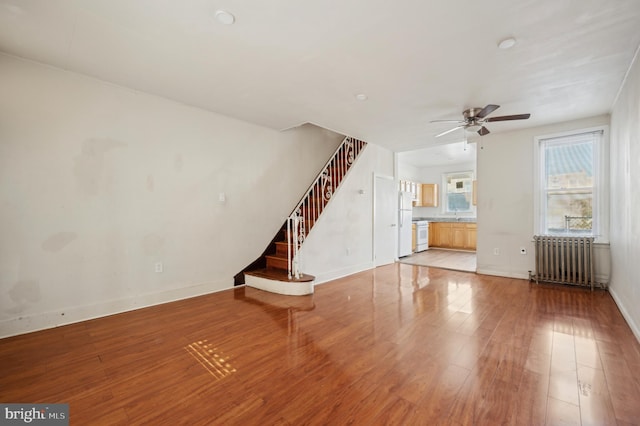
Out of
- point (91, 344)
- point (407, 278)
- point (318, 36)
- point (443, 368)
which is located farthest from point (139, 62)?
point (407, 278)

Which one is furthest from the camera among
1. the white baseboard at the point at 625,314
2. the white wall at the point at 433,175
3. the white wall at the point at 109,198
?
the white wall at the point at 433,175

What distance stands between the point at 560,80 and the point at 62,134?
18.7 feet

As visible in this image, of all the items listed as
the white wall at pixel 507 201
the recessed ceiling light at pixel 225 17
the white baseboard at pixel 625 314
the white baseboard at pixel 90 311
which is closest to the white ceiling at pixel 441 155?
the white wall at pixel 507 201

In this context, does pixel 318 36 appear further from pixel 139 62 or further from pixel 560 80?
pixel 560 80

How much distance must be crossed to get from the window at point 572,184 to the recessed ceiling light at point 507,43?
3.33 m

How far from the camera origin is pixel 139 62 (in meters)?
2.80

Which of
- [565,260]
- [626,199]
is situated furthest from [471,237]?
[626,199]

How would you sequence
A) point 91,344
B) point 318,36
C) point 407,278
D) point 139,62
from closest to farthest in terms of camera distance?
1. point 318,36
2. point 91,344
3. point 139,62
4. point 407,278

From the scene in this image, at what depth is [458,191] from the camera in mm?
9516

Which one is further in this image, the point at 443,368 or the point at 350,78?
the point at 350,78

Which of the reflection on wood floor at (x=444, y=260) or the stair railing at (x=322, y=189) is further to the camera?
the reflection on wood floor at (x=444, y=260)

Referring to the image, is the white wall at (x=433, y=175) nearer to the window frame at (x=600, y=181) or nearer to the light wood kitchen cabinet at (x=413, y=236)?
the light wood kitchen cabinet at (x=413, y=236)

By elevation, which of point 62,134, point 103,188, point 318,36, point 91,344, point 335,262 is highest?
point 318,36

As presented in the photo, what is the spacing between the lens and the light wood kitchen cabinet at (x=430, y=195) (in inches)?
380
